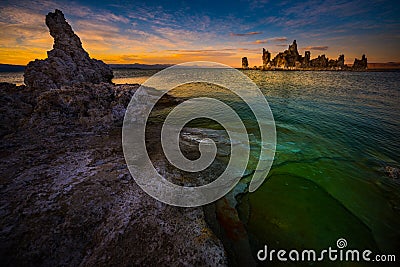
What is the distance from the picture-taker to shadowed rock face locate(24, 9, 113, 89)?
1476cm

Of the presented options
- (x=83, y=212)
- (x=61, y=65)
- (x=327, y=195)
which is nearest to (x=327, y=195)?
(x=327, y=195)

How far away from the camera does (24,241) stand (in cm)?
324

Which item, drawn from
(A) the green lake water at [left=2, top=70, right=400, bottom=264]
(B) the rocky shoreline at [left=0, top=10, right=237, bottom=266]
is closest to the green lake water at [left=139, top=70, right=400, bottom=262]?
(A) the green lake water at [left=2, top=70, right=400, bottom=264]

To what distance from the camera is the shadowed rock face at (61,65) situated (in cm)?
1476

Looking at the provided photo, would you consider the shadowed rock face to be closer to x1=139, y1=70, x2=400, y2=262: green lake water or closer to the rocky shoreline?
the rocky shoreline

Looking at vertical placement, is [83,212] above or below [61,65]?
below

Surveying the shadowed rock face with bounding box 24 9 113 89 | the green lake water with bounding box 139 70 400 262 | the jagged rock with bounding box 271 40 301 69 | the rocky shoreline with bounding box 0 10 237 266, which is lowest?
the green lake water with bounding box 139 70 400 262

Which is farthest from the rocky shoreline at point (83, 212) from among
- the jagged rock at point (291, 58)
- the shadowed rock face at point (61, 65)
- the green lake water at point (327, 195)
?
the jagged rock at point (291, 58)

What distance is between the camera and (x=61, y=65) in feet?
57.9

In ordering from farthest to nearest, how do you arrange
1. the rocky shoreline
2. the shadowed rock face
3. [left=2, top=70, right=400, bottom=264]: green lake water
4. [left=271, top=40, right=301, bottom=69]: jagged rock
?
[left=271, top=40, right=301, bottom=69]: jagged rock, the shadowed rock face, [left=2, top=70, right=400, bottom=264]: green lake water, the rocky shoreline

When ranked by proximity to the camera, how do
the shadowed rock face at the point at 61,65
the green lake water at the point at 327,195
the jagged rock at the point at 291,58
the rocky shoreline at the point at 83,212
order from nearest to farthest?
the rocky shoreline at the point at 83,212, the green lake water at the point at 327,195, the shadowed rock face at the point at 61,65, the jagged rock at the point at 291,58

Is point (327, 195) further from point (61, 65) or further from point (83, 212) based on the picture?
point (61, 65)

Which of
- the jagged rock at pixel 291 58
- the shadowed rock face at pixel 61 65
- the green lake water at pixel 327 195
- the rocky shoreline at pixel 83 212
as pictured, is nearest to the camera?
the rocky shoreline at pixel 83 212

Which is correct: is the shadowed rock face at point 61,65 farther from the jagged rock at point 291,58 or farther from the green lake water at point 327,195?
the jagged rock at point 291,58
